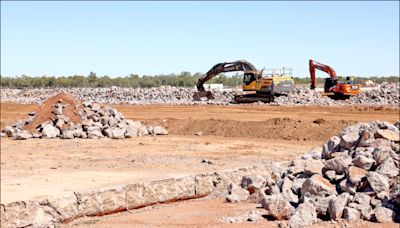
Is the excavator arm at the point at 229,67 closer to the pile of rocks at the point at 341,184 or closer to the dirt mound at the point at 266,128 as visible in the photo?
the dirt mound at the point at 266,128

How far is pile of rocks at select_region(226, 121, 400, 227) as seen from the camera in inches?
329

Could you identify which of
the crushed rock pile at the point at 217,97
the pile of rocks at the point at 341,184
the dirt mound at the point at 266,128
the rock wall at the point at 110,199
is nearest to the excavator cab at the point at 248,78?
the crushed rock pile at the point at 217,97

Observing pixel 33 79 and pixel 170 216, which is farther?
pixel 33 79

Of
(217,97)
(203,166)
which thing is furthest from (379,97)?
(203,166)

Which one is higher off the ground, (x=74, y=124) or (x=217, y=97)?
(x=217, y=97)

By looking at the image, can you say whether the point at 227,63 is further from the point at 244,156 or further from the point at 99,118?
the point at 244,156

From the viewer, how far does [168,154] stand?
1792cm

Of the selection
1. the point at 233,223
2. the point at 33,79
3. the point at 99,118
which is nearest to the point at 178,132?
the point at 99,118

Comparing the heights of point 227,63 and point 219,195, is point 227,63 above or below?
above

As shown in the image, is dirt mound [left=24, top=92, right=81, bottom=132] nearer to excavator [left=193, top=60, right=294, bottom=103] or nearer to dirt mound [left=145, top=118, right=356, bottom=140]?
dirt mound [left=145, top=118, right=356, bottom=140]

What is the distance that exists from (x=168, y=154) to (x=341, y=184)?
9.34 m

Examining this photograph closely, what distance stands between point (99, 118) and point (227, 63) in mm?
13190

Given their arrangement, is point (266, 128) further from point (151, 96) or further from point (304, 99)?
point (151, 96)

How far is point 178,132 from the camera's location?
2355cm
